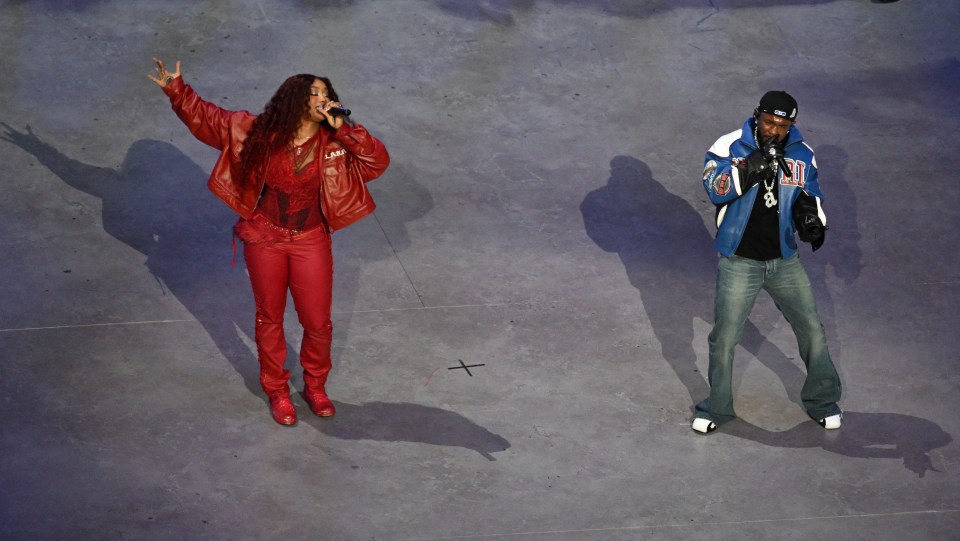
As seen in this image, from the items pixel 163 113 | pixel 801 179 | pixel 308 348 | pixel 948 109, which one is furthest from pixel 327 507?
pixel 948 109

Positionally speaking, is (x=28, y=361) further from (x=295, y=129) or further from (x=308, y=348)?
(x=295, y=129)

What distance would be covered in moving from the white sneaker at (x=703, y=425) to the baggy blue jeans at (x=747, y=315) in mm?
36

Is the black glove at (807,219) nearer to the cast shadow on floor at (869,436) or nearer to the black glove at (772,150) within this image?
the black glove at (772,150)

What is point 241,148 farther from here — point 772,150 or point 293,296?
point 772,150

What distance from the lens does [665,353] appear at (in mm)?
8703

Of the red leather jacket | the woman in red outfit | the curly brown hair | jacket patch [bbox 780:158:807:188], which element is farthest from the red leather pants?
jacket patch [bbox 780:158:807:188]

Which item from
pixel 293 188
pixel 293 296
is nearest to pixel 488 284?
pixel 293 296

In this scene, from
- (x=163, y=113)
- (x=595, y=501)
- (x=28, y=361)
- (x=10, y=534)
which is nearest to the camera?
(x=10, y=534)

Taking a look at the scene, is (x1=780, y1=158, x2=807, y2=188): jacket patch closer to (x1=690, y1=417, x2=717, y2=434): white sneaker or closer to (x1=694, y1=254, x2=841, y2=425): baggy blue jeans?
(x1=694, y1=254, x2=841, y2=425): baggy blue jeans

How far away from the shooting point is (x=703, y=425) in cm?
802

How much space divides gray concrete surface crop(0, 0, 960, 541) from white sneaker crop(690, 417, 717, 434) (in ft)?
0.18

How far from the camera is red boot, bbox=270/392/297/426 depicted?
26.1ft

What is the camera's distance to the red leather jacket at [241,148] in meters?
7.42

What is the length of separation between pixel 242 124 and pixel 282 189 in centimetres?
38
